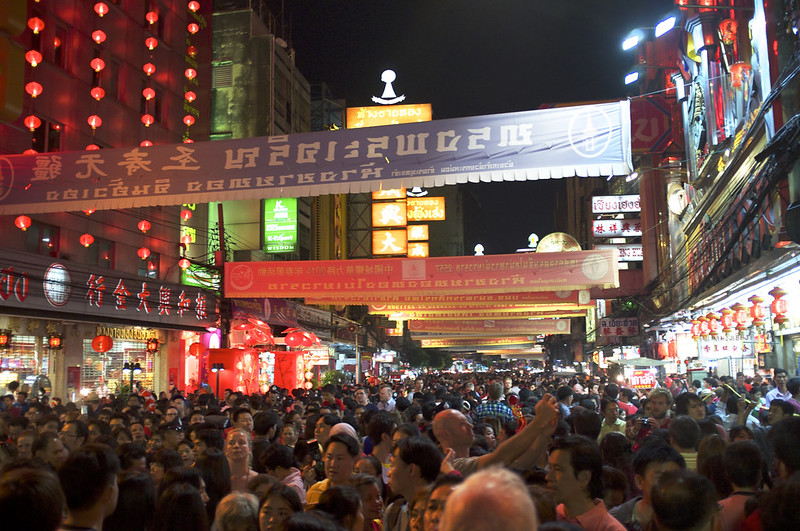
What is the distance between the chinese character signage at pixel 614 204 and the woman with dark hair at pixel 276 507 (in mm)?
33915

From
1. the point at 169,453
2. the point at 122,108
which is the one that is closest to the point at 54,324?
the point at 122,108

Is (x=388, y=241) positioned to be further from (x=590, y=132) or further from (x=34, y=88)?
(x=590, y=132)

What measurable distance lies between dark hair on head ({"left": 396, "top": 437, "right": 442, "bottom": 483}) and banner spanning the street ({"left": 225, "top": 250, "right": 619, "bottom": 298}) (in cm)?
1527

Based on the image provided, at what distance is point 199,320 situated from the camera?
88.8 feet

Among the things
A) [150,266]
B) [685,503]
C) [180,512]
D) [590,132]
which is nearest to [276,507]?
[180,512]

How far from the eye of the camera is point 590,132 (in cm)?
999

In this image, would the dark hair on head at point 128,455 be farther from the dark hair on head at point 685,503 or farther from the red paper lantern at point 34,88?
the red paper lantern at point 34,88

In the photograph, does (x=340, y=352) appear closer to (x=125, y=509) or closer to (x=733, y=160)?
(x=733, y=160)

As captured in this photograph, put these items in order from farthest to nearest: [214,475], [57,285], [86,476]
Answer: [57,285]
[214,475]
[86,476]

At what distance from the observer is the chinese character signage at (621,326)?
32.7m

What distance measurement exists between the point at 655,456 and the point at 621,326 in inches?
1141

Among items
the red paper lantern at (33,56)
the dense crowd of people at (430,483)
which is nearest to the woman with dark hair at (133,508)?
the dense crowd of people at (430,483)

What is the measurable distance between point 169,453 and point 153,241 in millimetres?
21682

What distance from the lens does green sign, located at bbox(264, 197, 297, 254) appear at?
35.4 m
